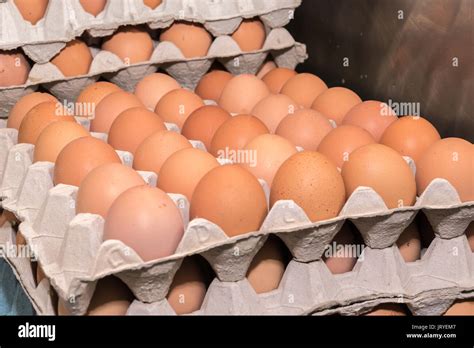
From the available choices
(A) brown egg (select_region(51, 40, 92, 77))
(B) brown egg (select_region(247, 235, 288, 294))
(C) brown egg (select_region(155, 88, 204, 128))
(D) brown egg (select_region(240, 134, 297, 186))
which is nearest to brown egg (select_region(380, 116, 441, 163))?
(D) brown egg (select_region(240, 134, 297, 186))

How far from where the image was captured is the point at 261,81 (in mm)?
2625

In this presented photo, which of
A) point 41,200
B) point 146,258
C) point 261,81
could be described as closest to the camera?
point 146,258

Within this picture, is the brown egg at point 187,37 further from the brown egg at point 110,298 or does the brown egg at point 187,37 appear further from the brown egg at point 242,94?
the brown egg at point 110,298

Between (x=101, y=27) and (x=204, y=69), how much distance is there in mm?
366

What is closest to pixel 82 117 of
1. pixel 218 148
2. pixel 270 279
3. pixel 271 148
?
pixel 218 148

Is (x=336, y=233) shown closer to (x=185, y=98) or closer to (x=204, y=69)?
(x=185, y=98)

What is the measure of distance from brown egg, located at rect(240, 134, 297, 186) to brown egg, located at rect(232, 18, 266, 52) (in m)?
0.80

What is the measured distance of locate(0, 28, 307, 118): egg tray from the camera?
251cm

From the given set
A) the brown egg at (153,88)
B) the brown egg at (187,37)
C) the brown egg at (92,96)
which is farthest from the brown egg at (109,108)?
the brown egg at (187,37)

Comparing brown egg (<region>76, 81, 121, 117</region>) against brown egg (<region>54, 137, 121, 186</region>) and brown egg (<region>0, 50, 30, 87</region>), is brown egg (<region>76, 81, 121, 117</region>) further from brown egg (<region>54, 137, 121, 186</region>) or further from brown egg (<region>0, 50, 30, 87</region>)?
brown egg (<region>54, 137, 121, 186</region>)

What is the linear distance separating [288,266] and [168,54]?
101cm

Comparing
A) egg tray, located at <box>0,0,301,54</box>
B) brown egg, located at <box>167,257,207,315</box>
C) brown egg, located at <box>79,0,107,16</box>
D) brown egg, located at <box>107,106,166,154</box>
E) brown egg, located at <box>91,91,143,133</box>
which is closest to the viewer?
brown egg, located at <box>167,257,207,315</box>

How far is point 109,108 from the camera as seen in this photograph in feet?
7.76

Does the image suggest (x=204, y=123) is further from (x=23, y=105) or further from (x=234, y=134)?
(x=23, y=105)
